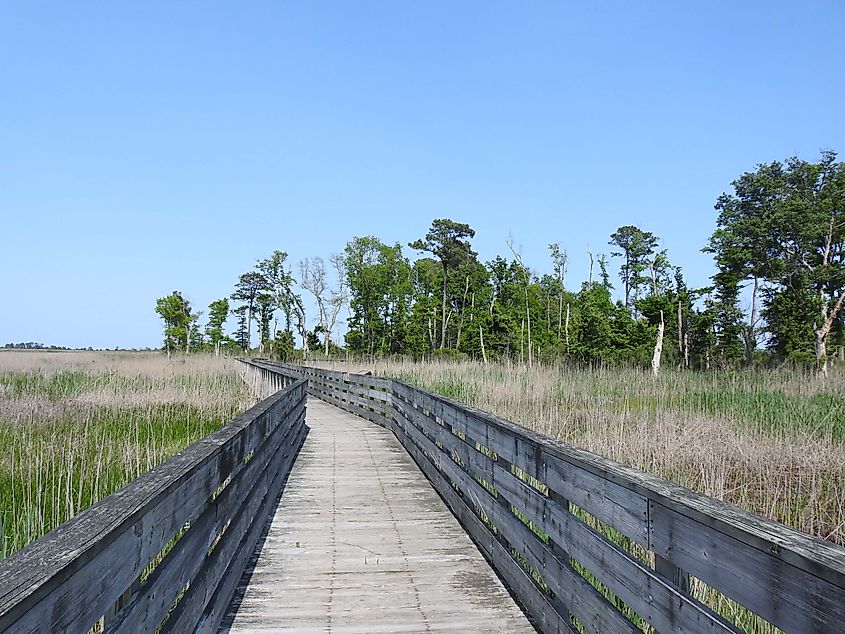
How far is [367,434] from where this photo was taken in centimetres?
1153

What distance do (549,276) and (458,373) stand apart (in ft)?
173

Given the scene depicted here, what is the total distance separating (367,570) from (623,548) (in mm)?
2013

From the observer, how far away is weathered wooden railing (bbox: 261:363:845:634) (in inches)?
58.9

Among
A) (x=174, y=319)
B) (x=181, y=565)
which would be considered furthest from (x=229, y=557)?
(x=174, y=319)

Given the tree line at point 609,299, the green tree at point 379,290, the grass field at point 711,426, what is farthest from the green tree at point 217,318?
the grass field at point 711,426

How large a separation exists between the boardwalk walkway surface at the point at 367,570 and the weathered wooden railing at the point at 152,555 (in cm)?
25

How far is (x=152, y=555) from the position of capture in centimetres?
224

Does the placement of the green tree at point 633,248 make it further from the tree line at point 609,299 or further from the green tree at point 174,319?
the green tree at point 174,319

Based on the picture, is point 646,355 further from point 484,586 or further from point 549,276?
point 549,276

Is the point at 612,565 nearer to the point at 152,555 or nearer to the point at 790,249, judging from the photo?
the point at 152,555

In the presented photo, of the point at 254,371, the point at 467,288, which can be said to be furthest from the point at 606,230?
the point at 254,371

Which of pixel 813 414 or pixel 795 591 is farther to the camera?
pixel 813 414

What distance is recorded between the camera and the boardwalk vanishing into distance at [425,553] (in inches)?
62.0

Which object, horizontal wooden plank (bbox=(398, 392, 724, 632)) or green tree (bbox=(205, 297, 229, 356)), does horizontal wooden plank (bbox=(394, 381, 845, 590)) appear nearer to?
horizontal wooden plank (bbox=(398, 392, 724, 632))
